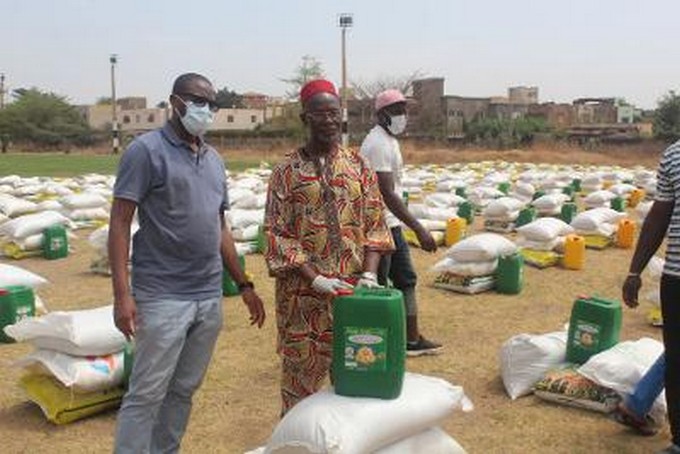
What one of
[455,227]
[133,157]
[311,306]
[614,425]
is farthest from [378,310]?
[455,227]

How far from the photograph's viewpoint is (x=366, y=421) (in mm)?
2572

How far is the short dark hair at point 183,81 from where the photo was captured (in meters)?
2.65

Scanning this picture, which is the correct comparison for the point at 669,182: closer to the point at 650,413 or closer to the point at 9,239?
the point at 650,413

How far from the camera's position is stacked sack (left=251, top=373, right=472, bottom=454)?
8.28 feet

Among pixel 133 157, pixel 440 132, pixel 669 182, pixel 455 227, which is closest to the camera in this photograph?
pixel 133 157

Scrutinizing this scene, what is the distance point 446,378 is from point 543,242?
13.5ft

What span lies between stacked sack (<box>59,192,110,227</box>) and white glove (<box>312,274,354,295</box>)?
9256 millimetres

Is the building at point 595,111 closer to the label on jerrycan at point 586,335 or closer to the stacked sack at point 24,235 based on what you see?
the stacked sack at point 24,235

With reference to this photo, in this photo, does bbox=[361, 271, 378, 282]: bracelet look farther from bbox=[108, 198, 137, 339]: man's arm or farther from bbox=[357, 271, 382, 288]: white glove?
bbox=[108, 198, 137, 339]: man's arm

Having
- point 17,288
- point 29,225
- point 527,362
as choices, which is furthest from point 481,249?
point 29,225

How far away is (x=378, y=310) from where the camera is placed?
2523mm

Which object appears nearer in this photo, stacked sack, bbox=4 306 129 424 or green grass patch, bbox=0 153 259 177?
stacked sack, bbox=4 306 129 424

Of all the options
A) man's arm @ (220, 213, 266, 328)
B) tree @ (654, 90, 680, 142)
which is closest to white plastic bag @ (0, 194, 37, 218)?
man's arm @ (220, 213, 266, 328)

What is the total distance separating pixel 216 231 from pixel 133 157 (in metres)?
0.42
